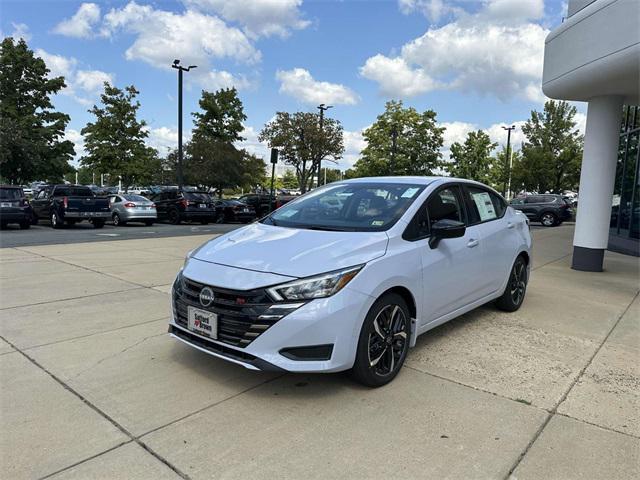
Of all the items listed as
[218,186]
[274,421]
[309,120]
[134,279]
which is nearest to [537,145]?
[309,120]

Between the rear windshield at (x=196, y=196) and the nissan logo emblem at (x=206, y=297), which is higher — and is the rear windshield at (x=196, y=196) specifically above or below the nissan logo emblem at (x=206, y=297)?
above

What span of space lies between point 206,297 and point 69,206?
51.6 feet

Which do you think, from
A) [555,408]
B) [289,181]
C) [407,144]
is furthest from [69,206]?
[289,181]

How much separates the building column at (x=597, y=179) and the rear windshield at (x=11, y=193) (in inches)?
663

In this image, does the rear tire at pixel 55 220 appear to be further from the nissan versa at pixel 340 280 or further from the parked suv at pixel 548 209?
the parked suv at pixel 548 209

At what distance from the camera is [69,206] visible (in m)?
16.8

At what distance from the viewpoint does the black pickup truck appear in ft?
55.3

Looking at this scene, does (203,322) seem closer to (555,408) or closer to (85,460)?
(85,460)

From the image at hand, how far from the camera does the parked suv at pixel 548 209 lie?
2389cm

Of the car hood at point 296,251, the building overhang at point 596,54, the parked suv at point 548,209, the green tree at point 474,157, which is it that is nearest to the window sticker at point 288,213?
the car hood at point 296,251

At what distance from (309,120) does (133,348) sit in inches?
1087

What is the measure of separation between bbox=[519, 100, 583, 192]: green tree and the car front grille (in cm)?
3508

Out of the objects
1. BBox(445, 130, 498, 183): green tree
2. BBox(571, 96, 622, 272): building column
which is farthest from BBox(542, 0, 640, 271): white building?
BBox(445, 130, 498, 183): green tree

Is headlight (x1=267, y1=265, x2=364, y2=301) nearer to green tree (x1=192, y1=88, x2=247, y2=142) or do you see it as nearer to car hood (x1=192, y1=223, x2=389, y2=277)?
car hood (x1=192, y1=223, x2=389, y2=277)
